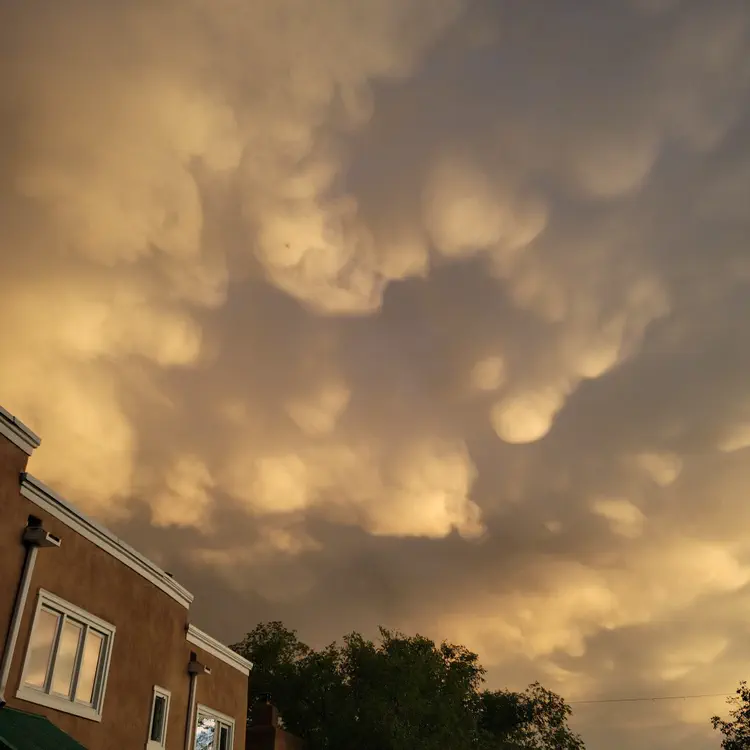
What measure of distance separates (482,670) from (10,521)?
171ft

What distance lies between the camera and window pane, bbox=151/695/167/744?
18.3 metres

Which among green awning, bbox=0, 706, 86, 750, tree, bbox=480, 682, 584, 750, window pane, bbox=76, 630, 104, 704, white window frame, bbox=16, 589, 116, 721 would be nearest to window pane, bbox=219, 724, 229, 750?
white window frame, bbox=16, 589, 116, 721

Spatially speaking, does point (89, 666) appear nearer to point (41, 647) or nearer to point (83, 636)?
point (83, 636)

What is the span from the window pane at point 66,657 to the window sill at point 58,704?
26 centimetres


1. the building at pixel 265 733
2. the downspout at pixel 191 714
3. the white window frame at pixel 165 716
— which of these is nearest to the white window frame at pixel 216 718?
the downspout at pixel 191 714

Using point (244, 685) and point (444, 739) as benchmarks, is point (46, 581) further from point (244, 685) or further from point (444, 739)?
point (444, 739)

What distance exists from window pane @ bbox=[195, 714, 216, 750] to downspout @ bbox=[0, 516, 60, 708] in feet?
32.6

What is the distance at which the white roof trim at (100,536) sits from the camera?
46.5ft

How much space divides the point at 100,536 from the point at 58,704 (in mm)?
3613

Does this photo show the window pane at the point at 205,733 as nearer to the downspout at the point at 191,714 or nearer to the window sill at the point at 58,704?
the downspout at the point at 191,714

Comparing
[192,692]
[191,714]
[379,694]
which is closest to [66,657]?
[192,692]

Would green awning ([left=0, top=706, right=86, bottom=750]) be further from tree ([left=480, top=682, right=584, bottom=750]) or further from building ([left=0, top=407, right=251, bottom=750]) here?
tree ([left=480, top=682, right=584, bottom=750])

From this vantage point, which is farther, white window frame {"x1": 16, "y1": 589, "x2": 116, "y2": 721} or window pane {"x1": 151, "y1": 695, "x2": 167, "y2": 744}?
window pane {"x1": 151, "y1": 695, "x2": 167, "y2": 744}

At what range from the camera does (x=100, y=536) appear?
1634cm
